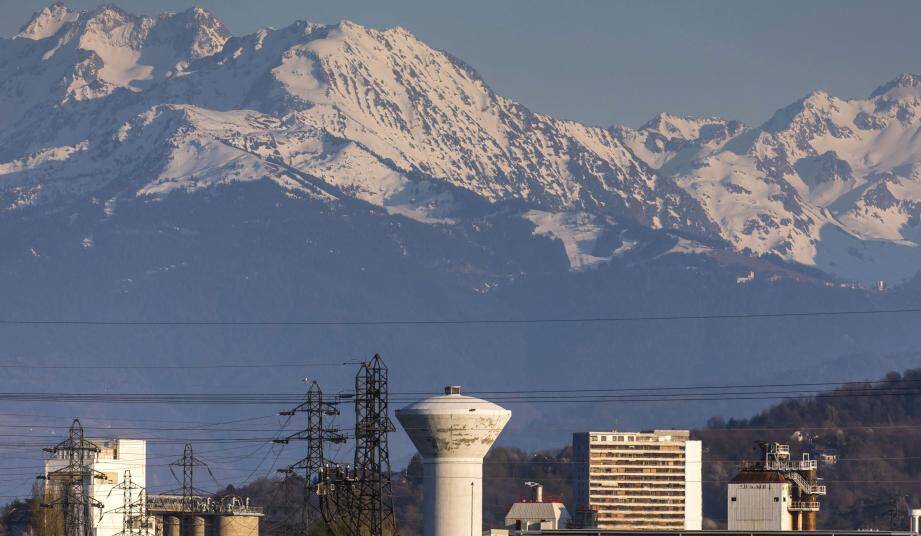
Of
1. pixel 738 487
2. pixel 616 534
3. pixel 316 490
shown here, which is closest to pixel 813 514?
pixel 738 487

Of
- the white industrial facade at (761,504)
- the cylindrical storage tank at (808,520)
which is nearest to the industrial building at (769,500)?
the white industrial facade at (761,504)

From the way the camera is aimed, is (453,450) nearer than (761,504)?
Yes

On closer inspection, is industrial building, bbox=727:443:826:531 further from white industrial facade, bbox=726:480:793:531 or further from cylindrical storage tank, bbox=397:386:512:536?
cylindrical storage tank, bbox=397:386:512:536

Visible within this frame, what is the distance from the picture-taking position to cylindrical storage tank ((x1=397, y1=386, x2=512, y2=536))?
6053 inches

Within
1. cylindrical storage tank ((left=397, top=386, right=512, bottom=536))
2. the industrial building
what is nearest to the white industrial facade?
the industrial building

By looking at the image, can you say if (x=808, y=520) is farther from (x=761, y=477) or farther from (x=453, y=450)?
(x=453, y=450)

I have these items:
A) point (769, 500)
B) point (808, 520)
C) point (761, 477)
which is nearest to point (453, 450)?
point (769, 500)

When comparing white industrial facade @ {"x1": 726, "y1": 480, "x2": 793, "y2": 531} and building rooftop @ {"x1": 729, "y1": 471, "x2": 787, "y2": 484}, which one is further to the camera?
building rooftop @ {"x1": 729, "y1": 471, "x2": 787, "y2": 484}

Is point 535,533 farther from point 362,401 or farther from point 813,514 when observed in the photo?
point 813,514

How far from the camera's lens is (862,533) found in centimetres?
16025

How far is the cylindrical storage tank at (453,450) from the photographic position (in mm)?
153750

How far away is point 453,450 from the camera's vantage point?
507 feet

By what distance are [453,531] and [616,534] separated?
18321 mm

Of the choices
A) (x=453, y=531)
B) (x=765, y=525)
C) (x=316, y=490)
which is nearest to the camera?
(x=453, y=531)
